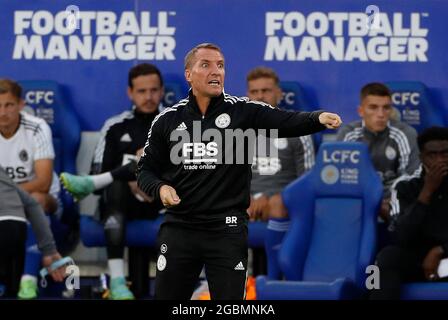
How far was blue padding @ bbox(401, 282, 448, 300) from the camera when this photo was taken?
927 cm

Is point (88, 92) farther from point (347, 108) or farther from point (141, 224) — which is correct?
point (347, 108)

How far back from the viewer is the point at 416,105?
34.5 ft

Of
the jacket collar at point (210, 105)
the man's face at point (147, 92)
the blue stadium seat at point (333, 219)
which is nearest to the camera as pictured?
the jacket collar at point (210, 105)

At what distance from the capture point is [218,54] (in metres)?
7.63

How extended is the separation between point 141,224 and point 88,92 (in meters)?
1.30

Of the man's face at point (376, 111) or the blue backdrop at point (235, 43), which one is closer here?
the man's face at point (376, 111)

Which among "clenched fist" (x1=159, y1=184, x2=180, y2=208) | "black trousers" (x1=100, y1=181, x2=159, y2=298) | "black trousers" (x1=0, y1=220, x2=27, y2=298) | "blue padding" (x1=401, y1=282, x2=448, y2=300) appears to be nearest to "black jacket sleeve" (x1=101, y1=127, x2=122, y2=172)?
"black trousers" (x1=100, y1=181, x2=159, y2=298)

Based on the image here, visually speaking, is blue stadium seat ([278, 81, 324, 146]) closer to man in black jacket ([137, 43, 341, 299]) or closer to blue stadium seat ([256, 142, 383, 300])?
blue stadium seat ([256, 142, 383, 300])

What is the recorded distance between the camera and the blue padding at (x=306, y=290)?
9.36m

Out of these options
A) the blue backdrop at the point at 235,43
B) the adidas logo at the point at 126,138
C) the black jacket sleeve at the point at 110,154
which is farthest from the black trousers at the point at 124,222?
the blue backdrop at the point at 235,43

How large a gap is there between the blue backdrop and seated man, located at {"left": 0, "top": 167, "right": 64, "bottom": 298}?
108 centimetres

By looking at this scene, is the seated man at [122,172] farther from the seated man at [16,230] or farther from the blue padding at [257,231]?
the blue padding at [257,231]

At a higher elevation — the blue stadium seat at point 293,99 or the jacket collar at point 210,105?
the blue stadium seat at point 293,99
